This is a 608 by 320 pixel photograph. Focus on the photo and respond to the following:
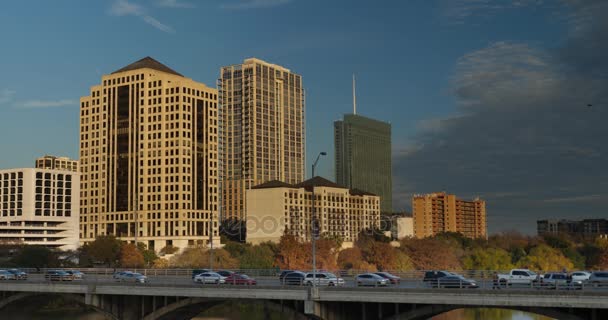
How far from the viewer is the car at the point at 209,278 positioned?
8161 cm

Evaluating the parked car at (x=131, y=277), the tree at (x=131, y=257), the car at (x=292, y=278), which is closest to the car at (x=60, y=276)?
the parked car at (x=131, y=277)

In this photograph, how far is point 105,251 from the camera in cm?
18900

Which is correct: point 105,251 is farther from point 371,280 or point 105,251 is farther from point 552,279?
point 552,279

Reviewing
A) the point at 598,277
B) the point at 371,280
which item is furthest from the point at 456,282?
the point at 598,277

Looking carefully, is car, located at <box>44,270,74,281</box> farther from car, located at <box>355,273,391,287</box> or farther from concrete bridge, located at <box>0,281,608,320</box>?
car, located at <box>355,273,391,287</box>

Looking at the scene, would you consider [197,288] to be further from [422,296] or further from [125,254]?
[125,254]

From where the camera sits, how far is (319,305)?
66188mm

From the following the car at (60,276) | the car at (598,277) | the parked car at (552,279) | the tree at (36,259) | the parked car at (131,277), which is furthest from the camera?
the tree at (36,259)

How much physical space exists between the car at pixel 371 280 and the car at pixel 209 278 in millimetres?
17099

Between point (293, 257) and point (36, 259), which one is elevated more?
point (36, 259)

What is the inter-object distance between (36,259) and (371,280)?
407 feet

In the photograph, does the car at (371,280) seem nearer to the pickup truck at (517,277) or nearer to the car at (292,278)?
the car at (292,278)

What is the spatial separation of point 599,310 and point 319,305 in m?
22.5

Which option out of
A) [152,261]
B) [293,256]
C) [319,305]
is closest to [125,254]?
[152,261]
